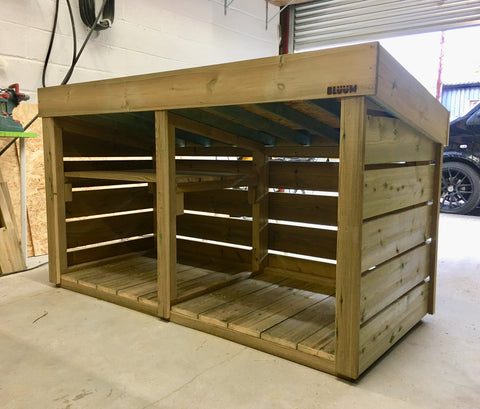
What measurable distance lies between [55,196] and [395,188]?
6.63ft

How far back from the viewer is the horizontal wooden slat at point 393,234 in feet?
5.48

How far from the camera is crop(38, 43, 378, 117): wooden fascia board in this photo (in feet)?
5.03

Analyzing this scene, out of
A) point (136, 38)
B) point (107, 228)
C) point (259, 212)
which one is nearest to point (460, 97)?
point (136, 38)

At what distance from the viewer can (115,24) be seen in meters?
3.87

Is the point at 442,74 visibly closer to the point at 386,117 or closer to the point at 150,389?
the point at 386,117

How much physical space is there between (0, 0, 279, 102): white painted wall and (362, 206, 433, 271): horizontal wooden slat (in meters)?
2.88

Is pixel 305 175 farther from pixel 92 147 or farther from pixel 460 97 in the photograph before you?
pixel 460 97

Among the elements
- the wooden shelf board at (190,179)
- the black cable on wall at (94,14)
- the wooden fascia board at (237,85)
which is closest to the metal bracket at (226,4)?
the black cable on wall at (94,14)

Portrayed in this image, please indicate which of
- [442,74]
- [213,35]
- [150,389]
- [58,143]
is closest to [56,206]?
[58,143]

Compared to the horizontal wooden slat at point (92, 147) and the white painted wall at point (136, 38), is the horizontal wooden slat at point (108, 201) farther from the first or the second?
the white painted wall at point (136, 38)

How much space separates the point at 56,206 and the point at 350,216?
1.94 m

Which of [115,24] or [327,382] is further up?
[115,24]

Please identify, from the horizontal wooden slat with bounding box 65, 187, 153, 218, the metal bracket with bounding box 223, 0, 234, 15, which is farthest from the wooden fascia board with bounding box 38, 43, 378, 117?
the metal bracket with bounding box 223, 0, 234, 15

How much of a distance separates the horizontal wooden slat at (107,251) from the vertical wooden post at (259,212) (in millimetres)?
1083
